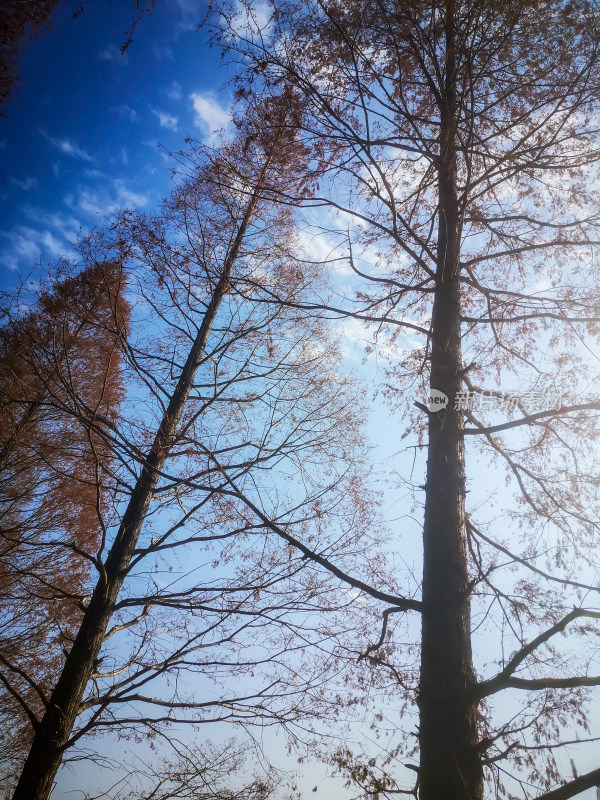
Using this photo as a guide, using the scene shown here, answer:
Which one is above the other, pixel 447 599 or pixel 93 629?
pixel 447 599

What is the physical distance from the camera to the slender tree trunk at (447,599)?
79.7 inches

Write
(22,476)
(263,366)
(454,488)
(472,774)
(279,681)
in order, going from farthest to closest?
(22,476)
(263,366)
(279,681)
(454,488)
(472,774)

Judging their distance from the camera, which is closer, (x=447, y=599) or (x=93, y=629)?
(x=447, y=599)

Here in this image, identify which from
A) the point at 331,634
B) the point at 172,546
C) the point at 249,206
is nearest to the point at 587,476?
the point at 331,634

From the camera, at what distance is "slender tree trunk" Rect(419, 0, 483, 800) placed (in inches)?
79.7

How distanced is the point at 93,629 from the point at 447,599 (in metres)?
3.28

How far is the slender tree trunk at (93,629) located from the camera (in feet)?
11.2

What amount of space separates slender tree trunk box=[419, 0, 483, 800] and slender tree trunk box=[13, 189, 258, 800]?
5.95 feet

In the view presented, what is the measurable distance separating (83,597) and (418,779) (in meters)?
3.28

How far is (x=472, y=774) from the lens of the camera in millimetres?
1987

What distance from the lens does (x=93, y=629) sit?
3975mm

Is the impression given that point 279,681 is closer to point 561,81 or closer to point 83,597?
point 83,597

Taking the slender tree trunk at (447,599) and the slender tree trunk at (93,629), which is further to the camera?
the slender tree trunk at (93,629)

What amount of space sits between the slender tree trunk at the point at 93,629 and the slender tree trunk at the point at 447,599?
1813 mm
